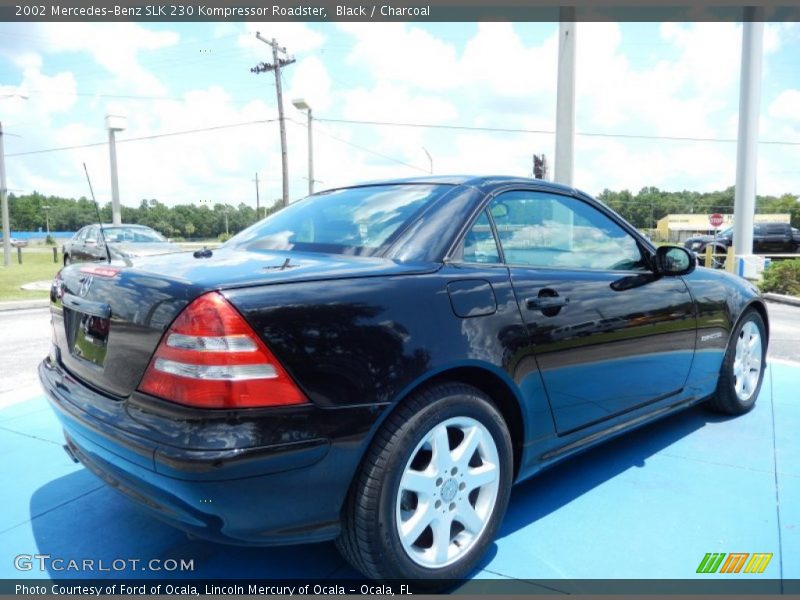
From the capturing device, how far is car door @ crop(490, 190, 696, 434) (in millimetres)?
→ 2564

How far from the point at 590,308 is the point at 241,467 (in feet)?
5.68

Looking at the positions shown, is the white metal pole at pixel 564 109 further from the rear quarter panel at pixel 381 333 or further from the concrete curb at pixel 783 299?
the rear quarter panel at pixel 381 333

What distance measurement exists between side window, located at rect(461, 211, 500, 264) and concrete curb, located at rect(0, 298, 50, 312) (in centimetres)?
1113

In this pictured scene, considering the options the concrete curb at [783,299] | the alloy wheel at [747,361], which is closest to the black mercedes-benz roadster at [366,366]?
the alloy wheel at [747,361]

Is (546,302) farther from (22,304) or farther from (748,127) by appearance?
(748,127)

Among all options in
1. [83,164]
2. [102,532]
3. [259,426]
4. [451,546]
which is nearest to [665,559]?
[451,546]

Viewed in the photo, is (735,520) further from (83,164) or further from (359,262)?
(83,164)

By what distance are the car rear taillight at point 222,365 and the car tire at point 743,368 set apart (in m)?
3.29

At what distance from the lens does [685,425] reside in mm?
4074

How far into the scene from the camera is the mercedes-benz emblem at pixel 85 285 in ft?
7.52

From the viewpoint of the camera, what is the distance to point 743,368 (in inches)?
165

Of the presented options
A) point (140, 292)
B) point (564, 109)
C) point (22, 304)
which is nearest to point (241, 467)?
point (140, 292)

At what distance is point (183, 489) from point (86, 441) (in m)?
0.63

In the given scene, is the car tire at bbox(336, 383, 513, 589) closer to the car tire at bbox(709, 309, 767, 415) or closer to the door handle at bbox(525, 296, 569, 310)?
the door handle at bbox(525, 296, 569, 310)
